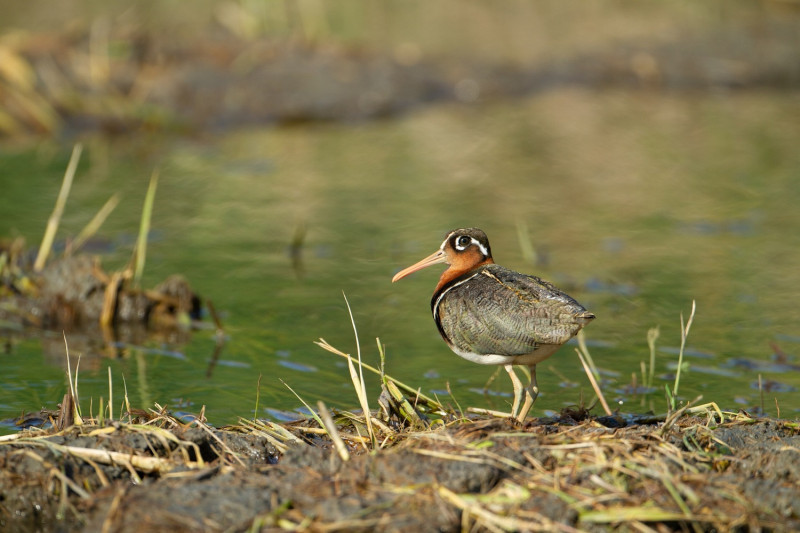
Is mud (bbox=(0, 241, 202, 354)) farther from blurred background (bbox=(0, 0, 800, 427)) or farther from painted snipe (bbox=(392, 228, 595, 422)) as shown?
painted snipe (bbox=(392, 228, 595, 422))

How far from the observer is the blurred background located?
703 centimetres

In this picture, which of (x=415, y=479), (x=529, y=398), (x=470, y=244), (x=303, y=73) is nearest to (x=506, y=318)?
(x=529, y=398)

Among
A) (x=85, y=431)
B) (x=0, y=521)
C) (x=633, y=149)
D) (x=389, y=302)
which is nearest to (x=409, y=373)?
(x=389, y=302)

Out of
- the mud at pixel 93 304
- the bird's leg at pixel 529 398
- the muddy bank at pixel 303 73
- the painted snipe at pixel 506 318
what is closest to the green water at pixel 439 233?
the mud at pixel 93 304

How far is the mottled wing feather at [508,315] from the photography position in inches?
203

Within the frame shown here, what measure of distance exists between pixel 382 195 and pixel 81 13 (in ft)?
21.5

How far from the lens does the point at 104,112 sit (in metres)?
13.2

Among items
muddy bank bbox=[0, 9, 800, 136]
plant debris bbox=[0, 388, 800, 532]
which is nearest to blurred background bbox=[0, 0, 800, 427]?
muddy bank bbox=[0, 9, 800, 136]

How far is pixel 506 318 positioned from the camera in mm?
5266

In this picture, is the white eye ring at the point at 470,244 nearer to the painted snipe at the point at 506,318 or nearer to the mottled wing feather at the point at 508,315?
the painted snipe at the point at 506,318

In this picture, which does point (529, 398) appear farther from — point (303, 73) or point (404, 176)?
point (303, 73)

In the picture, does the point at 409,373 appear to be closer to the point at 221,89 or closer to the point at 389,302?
the point at 389,302

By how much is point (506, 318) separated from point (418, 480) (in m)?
1.10

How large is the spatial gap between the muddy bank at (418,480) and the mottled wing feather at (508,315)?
43 cm
